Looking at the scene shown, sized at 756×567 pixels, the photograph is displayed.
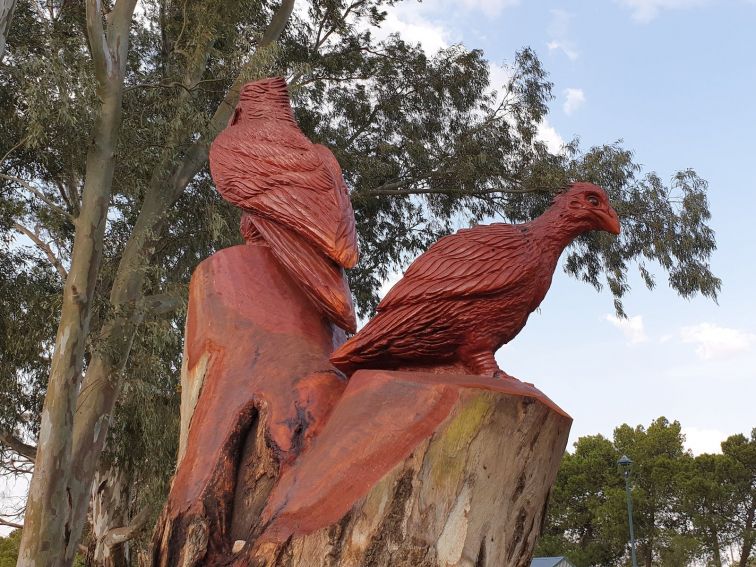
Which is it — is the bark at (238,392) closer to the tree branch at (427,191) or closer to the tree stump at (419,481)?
the tree stump at (419,481)

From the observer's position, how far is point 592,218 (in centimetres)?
239

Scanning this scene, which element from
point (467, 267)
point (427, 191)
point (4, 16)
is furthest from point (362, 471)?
point (427, 191)

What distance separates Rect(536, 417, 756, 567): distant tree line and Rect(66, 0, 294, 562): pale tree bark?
512 inches

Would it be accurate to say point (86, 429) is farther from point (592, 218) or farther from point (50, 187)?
point (592, 218)

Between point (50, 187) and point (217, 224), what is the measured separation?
2661 mm

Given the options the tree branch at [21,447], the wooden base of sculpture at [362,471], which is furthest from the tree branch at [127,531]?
the wooden base of sculpture at [362,471]

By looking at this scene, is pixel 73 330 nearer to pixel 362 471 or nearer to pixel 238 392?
pixel 238 392

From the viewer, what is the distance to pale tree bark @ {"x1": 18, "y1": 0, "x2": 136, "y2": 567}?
7.16m

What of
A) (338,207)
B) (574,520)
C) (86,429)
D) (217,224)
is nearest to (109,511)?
(86,429)

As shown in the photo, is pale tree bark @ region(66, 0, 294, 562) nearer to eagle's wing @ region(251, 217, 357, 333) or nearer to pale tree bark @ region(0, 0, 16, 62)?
pale tree bark @ region(0, 0, 16, 62)

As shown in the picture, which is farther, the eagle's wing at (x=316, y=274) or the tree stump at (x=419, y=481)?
the eagle's wing at (x=316, y=274)

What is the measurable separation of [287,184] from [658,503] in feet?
65.0

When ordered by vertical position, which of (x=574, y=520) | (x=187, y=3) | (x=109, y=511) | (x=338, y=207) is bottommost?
(x=109, y=511)

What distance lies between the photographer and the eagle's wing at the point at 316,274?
251 centimetres
